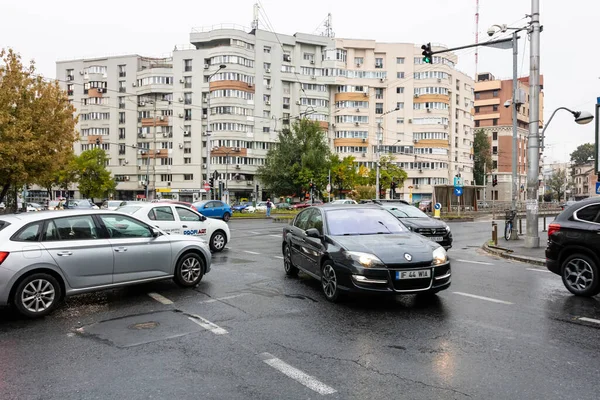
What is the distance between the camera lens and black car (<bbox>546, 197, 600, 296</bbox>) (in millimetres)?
7590

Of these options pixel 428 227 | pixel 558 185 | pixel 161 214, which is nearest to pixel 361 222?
pixel 428 227

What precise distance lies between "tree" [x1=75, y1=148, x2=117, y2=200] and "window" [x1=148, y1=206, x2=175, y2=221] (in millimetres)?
60711

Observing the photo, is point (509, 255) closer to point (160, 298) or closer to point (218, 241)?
point (218, 241)

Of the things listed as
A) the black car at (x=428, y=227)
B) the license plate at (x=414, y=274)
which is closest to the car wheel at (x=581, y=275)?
the license plate at (x=414, y=274)

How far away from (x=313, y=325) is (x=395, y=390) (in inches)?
81.4

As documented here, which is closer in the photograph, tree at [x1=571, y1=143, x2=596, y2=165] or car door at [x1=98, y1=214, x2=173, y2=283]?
car door at [x1=98, y1=214, x2=173, y2=283]

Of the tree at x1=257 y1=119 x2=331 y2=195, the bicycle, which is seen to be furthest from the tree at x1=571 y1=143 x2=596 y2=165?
the bicycle

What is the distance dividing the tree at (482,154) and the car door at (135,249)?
310ft

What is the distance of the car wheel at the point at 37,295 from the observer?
616 centimetres

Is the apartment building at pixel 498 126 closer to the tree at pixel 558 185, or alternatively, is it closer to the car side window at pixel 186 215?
the tree at pixel 558 185

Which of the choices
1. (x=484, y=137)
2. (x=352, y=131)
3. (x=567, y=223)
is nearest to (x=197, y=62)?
(x=352, y=131)

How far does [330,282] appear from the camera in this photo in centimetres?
709

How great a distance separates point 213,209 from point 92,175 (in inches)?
1756

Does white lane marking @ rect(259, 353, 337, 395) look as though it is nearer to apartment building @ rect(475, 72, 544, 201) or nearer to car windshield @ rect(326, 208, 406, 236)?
car windshield @ rect(326, 208, 406, 236)
